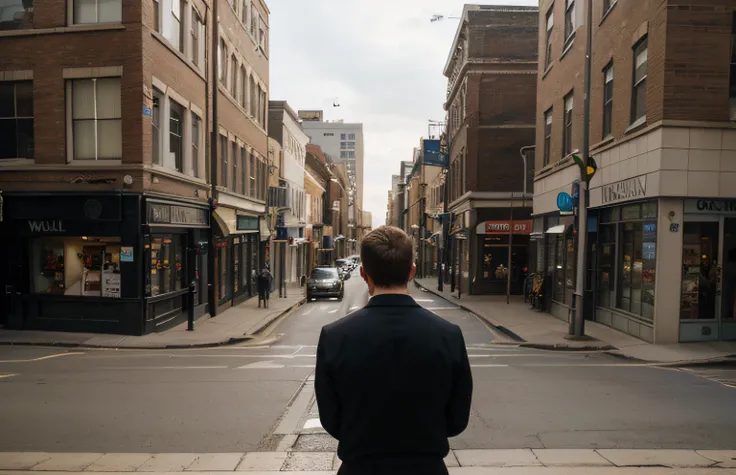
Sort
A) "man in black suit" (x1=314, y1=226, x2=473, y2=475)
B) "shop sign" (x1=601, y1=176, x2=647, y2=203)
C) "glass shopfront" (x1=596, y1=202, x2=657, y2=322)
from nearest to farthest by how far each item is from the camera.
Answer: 1. "man in black suit" (x1=314, y1=226, x2=473, y2=475)
2. "glass shopfront" (x1=596, y1=202, x2=657, y2=322)
3. "shop sign" (x1=601, y1=176, x2=647, y2=203)

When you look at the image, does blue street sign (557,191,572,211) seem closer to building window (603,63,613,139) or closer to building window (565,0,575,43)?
building window (603,63,613,139)

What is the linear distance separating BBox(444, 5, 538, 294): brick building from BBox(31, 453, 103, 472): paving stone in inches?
1094

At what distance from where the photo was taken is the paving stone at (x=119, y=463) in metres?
5.97

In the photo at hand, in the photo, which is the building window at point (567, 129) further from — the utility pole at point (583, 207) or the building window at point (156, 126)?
the building window at point (156, 126)

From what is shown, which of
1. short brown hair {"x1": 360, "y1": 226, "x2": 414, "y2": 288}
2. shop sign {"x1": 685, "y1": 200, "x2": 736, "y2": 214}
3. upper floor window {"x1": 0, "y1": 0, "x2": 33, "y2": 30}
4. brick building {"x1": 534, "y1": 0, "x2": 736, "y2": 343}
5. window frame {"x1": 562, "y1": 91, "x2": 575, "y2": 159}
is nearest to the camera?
short brown hair {"x1": 360, "y1": 226, "x2": 414, "y2": 288}

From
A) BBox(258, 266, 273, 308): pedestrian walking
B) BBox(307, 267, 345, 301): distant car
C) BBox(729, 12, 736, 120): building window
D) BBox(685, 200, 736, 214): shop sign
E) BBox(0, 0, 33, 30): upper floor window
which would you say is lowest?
BBox(307, 267, 345, 301): distant car

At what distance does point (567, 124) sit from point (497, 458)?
56.6ft

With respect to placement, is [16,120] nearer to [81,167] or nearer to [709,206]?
[81,167]

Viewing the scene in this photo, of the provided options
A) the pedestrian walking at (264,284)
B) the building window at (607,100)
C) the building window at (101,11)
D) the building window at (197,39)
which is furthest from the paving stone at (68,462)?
the pedestrian walking at (264,284)

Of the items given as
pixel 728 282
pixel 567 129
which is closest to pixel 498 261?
pixel 567 129

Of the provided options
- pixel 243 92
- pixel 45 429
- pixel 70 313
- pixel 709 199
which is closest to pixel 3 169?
pixel 70 313

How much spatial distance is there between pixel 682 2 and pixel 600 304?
29.1 ft

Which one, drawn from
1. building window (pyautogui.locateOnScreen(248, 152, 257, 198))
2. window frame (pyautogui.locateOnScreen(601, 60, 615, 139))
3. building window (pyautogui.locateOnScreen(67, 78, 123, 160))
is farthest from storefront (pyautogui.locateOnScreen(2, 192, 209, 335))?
window frame (pyautogui.locateOnScreen(601, 60, 615, 139))

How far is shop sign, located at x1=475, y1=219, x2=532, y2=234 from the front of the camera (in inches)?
1230
